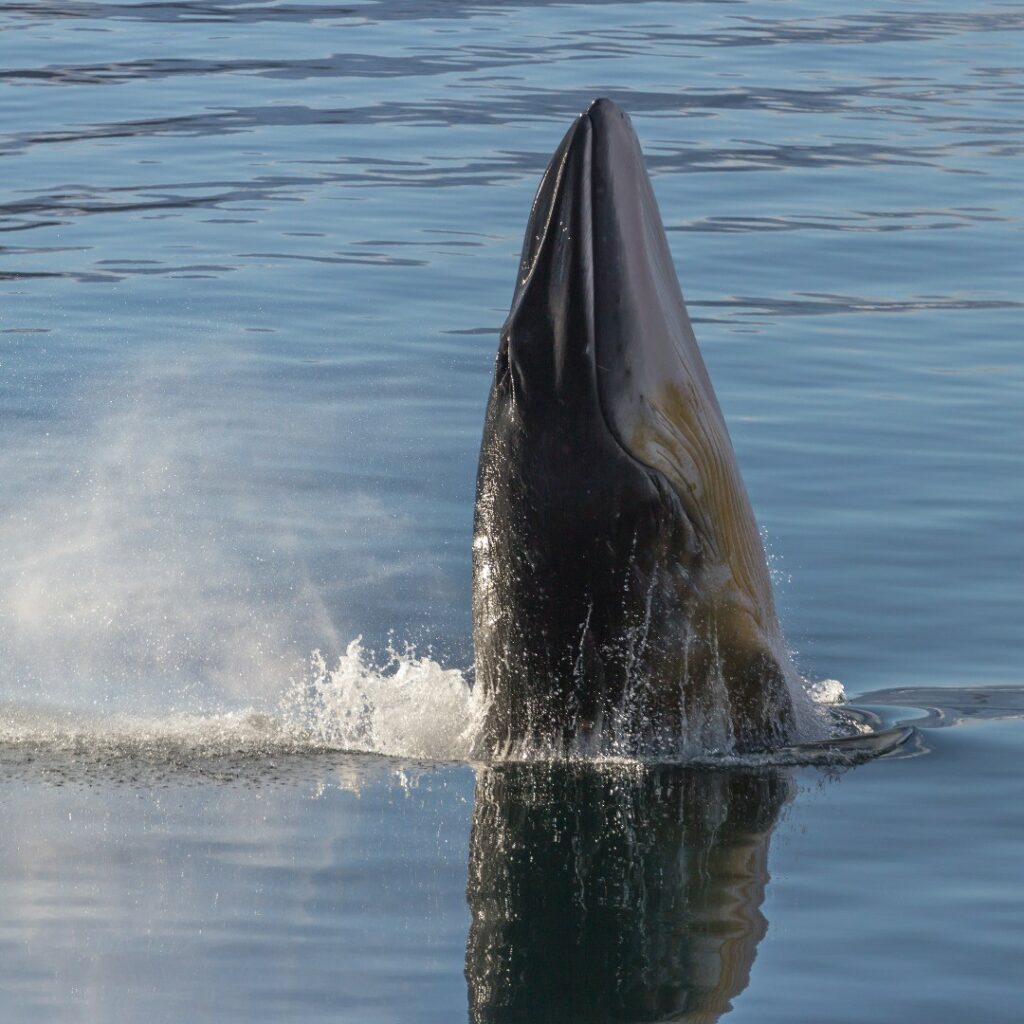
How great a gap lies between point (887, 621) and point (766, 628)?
275 cm

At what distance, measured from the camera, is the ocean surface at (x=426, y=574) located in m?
8.03

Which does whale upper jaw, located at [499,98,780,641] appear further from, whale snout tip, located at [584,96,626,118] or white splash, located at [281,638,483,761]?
Answer: white splash, located at [281,638,483,761]

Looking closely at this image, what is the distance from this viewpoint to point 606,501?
899 cm

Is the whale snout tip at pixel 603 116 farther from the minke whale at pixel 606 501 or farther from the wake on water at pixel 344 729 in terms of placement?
the wake on water at pixel 344 729

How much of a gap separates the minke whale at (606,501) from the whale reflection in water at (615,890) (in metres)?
0.31

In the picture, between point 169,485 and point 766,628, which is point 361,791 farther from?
point 169,485

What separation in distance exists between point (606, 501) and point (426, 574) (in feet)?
13.9

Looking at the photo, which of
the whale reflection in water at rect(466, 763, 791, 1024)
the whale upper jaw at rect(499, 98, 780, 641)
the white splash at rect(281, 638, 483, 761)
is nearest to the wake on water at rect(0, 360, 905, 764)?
the white splash at rect(281, 638, 483, 761)

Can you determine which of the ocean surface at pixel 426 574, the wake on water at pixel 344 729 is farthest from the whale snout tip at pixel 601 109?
the ocean surface at pixel 426 574

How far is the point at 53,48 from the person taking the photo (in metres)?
36.1

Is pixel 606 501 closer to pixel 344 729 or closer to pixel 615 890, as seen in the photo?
pixel 615 890

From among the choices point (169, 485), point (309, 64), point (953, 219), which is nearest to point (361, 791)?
point (169, 485)

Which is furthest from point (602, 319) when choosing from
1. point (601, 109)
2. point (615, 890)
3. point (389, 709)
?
point (389, 709)

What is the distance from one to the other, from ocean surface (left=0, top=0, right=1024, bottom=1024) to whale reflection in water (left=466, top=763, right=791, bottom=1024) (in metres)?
0.02
